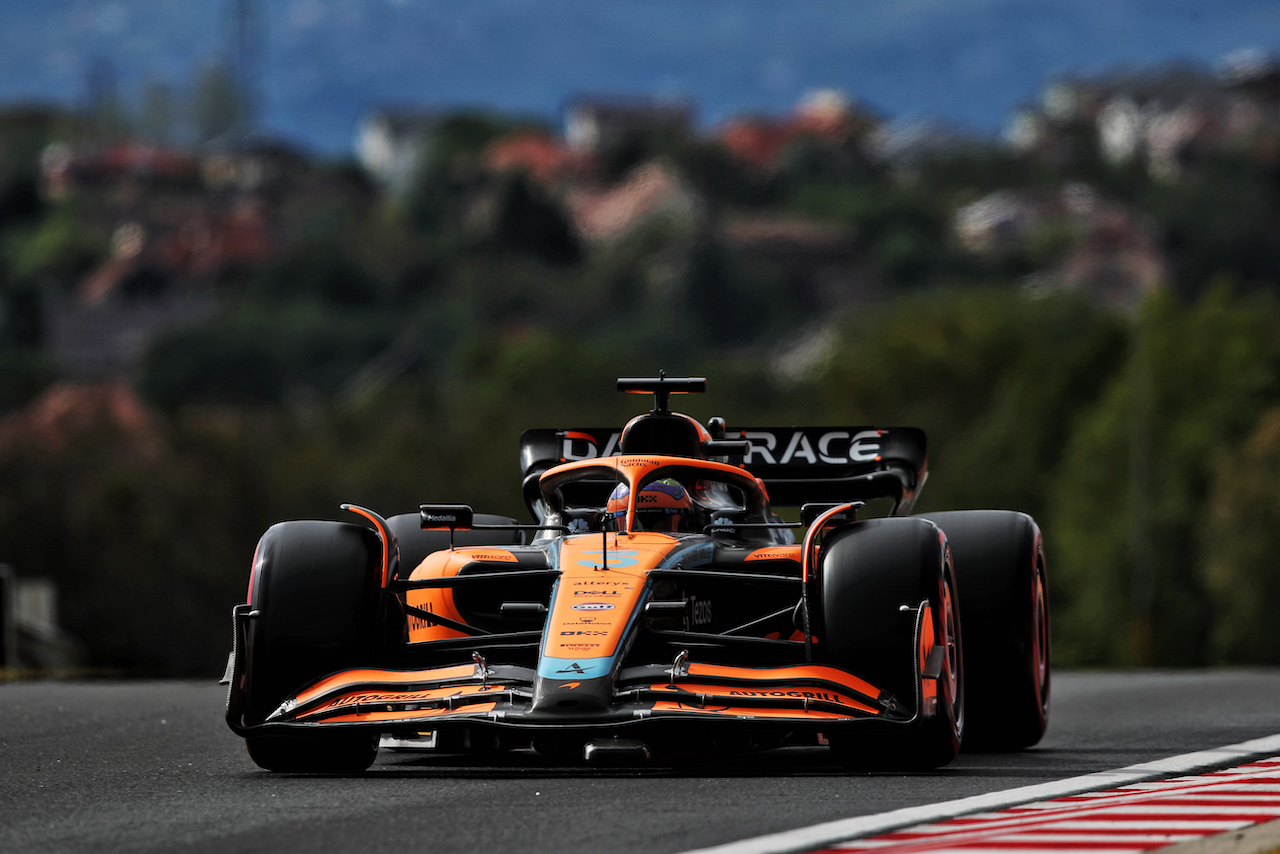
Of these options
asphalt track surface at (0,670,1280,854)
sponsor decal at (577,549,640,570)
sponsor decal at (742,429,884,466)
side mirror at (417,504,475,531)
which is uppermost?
sponsor decal at (742,429,884,466)

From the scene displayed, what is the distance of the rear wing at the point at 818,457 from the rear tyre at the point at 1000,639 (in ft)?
8.17

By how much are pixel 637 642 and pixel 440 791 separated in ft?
4.14

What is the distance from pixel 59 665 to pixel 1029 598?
1624 cm

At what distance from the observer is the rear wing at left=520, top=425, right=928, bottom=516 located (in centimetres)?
1537

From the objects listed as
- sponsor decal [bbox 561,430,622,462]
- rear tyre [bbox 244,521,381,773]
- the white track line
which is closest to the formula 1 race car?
rear tyre [bbox 244,521,381,773]

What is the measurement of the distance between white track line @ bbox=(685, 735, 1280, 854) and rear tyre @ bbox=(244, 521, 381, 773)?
2.84m

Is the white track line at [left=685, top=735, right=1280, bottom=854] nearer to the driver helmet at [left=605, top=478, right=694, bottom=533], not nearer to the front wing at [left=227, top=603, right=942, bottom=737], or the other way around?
the front wing at [left=227, top=603, right=942, bottom=737]

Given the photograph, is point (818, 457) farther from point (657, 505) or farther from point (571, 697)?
point (571, 697)

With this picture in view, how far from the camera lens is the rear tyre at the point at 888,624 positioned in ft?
33.6

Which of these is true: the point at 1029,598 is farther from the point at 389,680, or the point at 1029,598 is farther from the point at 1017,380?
the point at 1017,380

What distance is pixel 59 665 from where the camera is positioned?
1043 inches

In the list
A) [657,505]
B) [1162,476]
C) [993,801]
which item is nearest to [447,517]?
[657,505]

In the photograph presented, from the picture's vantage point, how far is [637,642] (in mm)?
10469

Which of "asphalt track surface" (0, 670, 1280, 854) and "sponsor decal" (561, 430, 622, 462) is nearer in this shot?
"asphalt track surface" (0, 670, 1280, 854)
